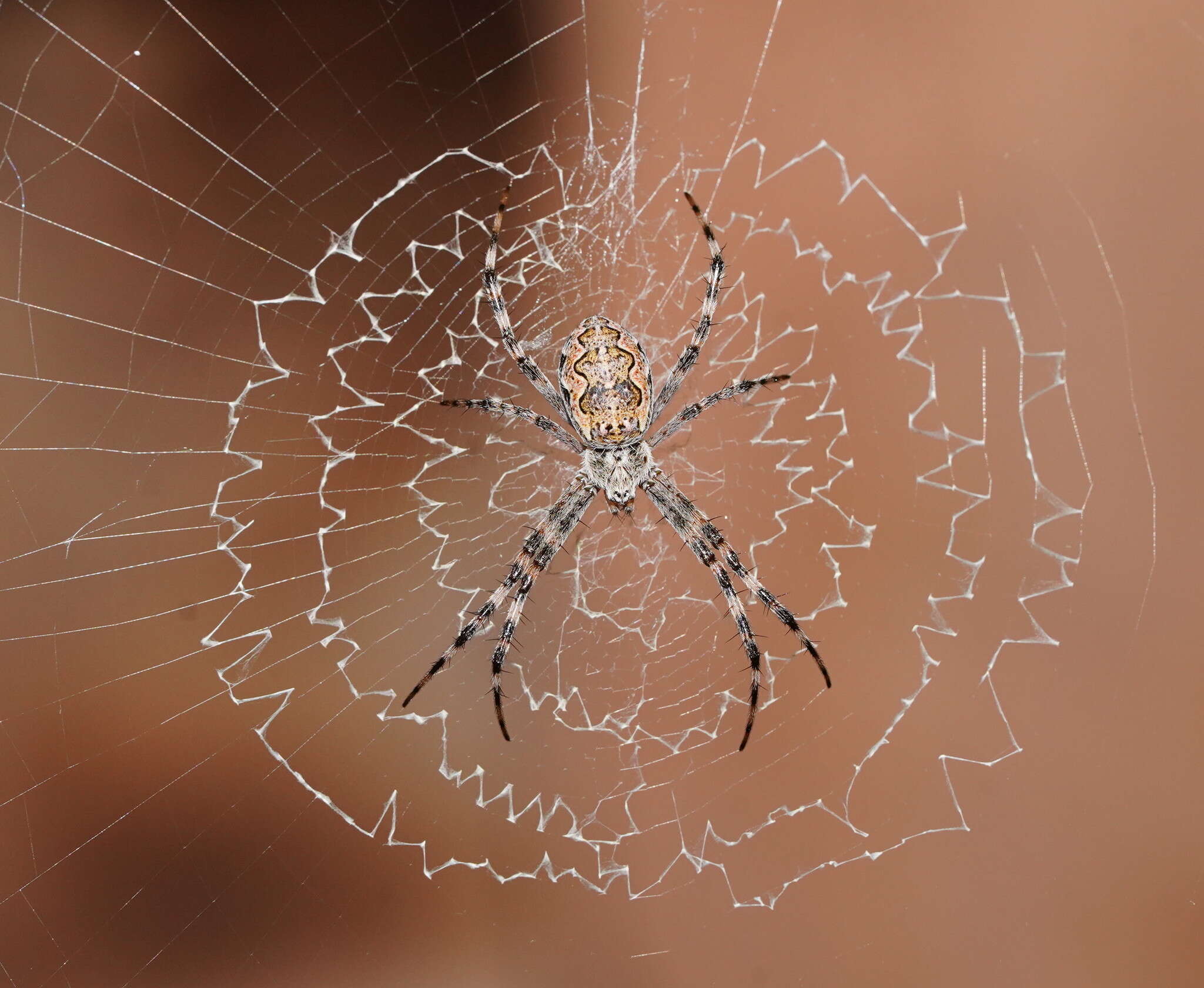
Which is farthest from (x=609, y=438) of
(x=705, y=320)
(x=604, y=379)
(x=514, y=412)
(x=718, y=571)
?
(x=718, y=571)

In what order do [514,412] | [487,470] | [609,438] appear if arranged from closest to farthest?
[514,412], [609,438], [487,470]

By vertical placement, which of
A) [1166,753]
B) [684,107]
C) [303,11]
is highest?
[303,11]

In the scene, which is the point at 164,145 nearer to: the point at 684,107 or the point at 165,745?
the point at 684,107

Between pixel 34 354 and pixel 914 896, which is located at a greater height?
pixel 34 354

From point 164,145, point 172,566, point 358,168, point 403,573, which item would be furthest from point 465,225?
point 172,566

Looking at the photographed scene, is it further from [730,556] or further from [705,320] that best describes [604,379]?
[730,556]

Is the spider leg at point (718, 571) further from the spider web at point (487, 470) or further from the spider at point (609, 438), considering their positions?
the spider web at point (487, 470)

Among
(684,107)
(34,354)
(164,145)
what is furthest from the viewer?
(684,107)

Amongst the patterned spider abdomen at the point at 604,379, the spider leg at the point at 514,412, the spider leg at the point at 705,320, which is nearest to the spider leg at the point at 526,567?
the spider leg at the point at 514,412
